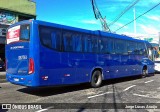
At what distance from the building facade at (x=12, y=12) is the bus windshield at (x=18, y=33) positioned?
69.4 feet

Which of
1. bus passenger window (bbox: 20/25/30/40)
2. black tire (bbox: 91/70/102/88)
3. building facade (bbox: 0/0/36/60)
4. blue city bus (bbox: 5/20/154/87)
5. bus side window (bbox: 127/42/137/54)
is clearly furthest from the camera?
building facade (bbox: 0/0/36/60)

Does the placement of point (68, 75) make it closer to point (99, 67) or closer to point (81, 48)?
point (81, 48)

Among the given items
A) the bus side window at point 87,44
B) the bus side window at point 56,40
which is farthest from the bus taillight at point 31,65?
the bus side window at point 87,44

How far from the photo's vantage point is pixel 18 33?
34.9 ft

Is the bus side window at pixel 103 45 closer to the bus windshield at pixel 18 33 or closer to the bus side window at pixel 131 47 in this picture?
the bus side window at pixel 131 47

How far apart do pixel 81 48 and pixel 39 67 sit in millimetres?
3161

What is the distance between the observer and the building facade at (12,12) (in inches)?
1238

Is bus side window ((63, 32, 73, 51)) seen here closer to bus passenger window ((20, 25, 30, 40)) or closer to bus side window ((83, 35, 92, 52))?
bus side window ((83, 35, 92, 52))

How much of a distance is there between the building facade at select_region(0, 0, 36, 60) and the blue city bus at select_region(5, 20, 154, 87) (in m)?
20.0

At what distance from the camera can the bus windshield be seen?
402 inches

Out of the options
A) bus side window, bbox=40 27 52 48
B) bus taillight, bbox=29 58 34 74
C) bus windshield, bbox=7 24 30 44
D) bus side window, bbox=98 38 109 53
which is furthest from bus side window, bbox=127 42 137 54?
bus taillight, bbox=29 58 34 74

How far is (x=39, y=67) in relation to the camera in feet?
32.7

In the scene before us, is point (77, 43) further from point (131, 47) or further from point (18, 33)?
point (131, 47)

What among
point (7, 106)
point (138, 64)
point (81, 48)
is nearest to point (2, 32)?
point (138, 64)
